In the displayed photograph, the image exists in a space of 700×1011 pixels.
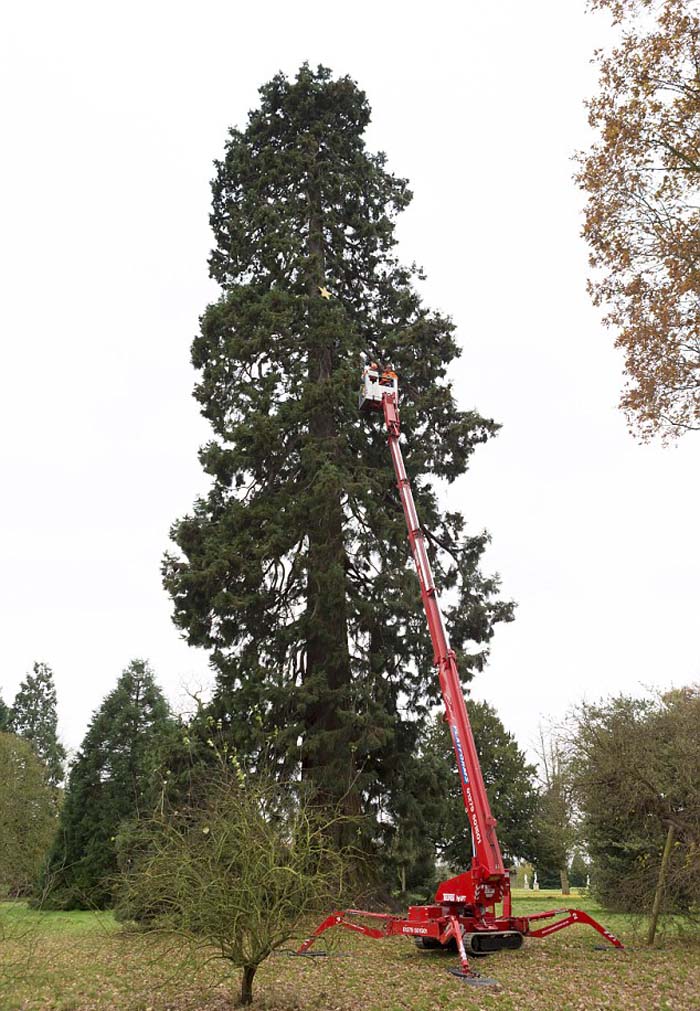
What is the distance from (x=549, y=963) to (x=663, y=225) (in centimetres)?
937

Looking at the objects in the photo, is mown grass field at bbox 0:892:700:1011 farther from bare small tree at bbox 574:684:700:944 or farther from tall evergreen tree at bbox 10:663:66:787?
tall evergreen tree at bbox 10:663:66:787

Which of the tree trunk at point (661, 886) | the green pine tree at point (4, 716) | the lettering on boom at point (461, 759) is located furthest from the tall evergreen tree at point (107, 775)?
the green pine tree at point (4, 716)

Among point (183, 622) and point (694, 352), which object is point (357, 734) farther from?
point (694, 352)

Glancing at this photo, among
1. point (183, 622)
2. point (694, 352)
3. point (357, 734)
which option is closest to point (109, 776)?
point (183, 622)

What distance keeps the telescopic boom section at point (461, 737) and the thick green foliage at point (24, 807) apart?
17.5m

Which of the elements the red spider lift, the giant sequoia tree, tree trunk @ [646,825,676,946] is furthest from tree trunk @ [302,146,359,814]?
tree trunk @ [646,825,676,946]

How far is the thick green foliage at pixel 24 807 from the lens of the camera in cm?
2518

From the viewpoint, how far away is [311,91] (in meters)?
20.1

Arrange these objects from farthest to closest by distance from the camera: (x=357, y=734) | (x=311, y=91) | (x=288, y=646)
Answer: (x=311, y=91), (x=288, y=646), (x=357, y=734)

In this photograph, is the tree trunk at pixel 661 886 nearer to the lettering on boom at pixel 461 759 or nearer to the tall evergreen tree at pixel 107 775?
the lettering on boom at pixel 461 759

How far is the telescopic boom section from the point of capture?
1052cm

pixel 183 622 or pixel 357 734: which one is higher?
pixel 183 622

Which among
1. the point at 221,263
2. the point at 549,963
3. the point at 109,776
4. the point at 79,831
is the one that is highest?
the point at 221,263

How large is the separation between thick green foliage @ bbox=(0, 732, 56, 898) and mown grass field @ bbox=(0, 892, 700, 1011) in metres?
14.3
